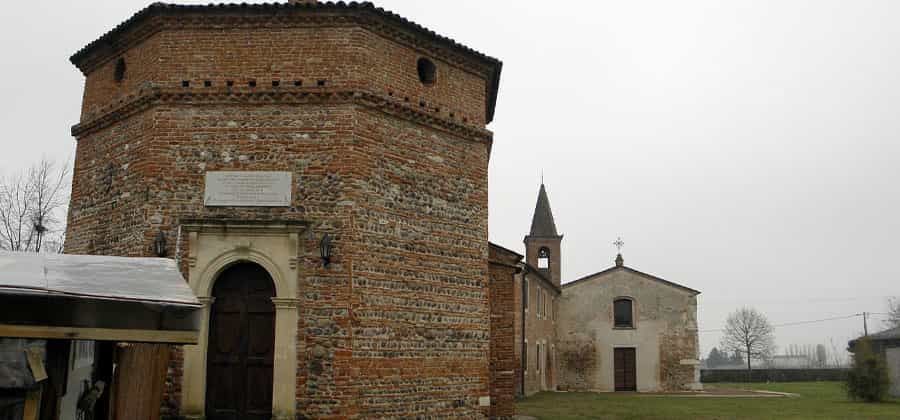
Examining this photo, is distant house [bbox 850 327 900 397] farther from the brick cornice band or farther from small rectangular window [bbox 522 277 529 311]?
the brick cornice band

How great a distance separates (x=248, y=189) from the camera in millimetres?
11211

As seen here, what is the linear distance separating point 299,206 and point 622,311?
90.2 feet

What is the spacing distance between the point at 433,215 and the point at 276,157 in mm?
2757

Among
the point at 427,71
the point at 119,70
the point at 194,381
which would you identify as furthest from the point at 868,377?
the point at 119,70

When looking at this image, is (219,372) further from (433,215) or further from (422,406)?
(433,215)

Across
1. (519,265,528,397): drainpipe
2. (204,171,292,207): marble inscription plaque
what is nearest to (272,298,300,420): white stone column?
(204,171,292,207): marble inscription plaque

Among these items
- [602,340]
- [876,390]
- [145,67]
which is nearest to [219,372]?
[145,67]

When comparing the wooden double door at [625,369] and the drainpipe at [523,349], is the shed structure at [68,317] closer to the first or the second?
the drainpipe at [523,349]

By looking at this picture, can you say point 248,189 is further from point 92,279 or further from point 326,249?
point 92,279

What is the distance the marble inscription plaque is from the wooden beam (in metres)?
5.90

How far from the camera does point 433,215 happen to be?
12188 millimetres

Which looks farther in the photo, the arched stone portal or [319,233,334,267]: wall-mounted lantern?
[319,233,334,267]: wall-mounted lantern

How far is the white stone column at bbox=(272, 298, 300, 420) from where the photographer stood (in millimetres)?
10430

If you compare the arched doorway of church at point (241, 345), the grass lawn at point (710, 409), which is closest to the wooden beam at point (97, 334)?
the arched doorway of church at point (241, 345)
